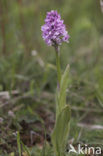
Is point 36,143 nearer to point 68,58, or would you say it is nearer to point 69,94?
point 69,94

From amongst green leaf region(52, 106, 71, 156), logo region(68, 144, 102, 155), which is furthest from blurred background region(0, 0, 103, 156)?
green leaf region(52, 106, 71, 156)

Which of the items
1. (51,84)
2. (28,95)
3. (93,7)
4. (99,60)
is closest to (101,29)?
(93,7)

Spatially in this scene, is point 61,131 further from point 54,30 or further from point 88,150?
point 54,30

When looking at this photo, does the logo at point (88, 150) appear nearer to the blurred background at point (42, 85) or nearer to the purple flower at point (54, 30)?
the blurred background at point (42, 85)

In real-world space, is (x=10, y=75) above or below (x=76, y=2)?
below

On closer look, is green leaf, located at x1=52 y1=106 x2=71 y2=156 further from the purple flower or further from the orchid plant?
the purple flower

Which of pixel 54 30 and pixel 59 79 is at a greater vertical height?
pixel 54 30

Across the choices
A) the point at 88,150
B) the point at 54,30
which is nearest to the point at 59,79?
the point at 54,30
